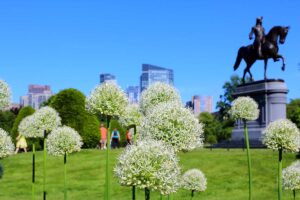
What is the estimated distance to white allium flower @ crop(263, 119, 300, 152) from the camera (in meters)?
10.8

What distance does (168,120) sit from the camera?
6.61m

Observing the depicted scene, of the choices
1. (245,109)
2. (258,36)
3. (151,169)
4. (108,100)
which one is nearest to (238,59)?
(258,36)

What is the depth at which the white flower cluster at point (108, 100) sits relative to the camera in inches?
338

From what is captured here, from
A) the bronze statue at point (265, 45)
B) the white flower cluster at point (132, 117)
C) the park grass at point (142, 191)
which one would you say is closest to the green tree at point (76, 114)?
the park grass at point (142, 191)

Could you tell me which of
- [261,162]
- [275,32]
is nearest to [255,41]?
[275,32]

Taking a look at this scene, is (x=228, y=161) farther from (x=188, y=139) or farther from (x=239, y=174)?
(x=188, y=139)

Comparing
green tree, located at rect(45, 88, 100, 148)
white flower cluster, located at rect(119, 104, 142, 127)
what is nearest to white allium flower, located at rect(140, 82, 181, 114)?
white flower cluster, located at rect(119, 104, 142, 127)

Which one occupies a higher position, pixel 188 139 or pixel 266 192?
pixel 188 139

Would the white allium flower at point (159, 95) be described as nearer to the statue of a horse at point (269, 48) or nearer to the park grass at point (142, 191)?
the park grass at point (142, 191)

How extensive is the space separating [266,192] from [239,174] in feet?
8.82

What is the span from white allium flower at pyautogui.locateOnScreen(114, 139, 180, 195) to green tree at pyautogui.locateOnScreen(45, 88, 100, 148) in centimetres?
3675

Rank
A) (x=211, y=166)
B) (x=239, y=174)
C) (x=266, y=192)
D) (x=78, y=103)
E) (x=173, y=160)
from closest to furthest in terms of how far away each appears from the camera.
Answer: (x=173, y=160), (x=266, y=192), (x=239, y=174), (x=211, y=166), (x=78, y=103)

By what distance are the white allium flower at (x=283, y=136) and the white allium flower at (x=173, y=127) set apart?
4.63m

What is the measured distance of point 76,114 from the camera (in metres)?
42.2
